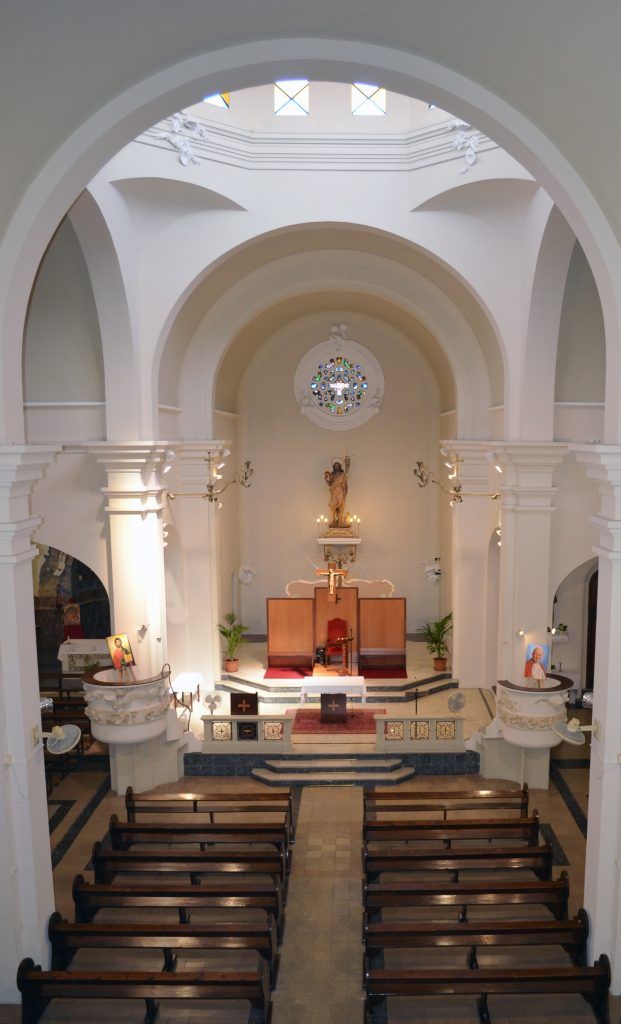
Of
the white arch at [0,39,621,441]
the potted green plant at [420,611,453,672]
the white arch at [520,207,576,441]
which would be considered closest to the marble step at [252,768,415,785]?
the potted green plant at [420,611,453,672]

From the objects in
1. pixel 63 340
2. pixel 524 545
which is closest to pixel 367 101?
pixel 63 340

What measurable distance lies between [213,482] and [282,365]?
17.7ft

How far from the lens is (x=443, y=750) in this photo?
13.0 m

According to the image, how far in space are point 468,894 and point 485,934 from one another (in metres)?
0.82

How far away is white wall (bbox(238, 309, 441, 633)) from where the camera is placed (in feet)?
64.0

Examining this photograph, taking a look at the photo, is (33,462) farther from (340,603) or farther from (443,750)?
(340,603)

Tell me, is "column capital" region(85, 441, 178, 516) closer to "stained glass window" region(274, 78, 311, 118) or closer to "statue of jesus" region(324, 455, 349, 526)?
"stained glass window" region(274, 78, 311, 118)

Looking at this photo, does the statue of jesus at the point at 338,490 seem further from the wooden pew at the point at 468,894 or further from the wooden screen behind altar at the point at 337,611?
the wooden pew at the point at 468,894

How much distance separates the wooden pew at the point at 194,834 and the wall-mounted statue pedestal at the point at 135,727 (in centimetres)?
204

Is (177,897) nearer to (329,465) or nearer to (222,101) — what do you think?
(222,101)

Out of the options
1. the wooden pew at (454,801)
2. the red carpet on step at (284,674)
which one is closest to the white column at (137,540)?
the wooden pew at (454,801)

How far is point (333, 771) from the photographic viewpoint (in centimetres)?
1295

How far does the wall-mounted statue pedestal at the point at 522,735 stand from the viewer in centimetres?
1159

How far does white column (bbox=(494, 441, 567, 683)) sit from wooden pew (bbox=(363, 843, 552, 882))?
3.60m
